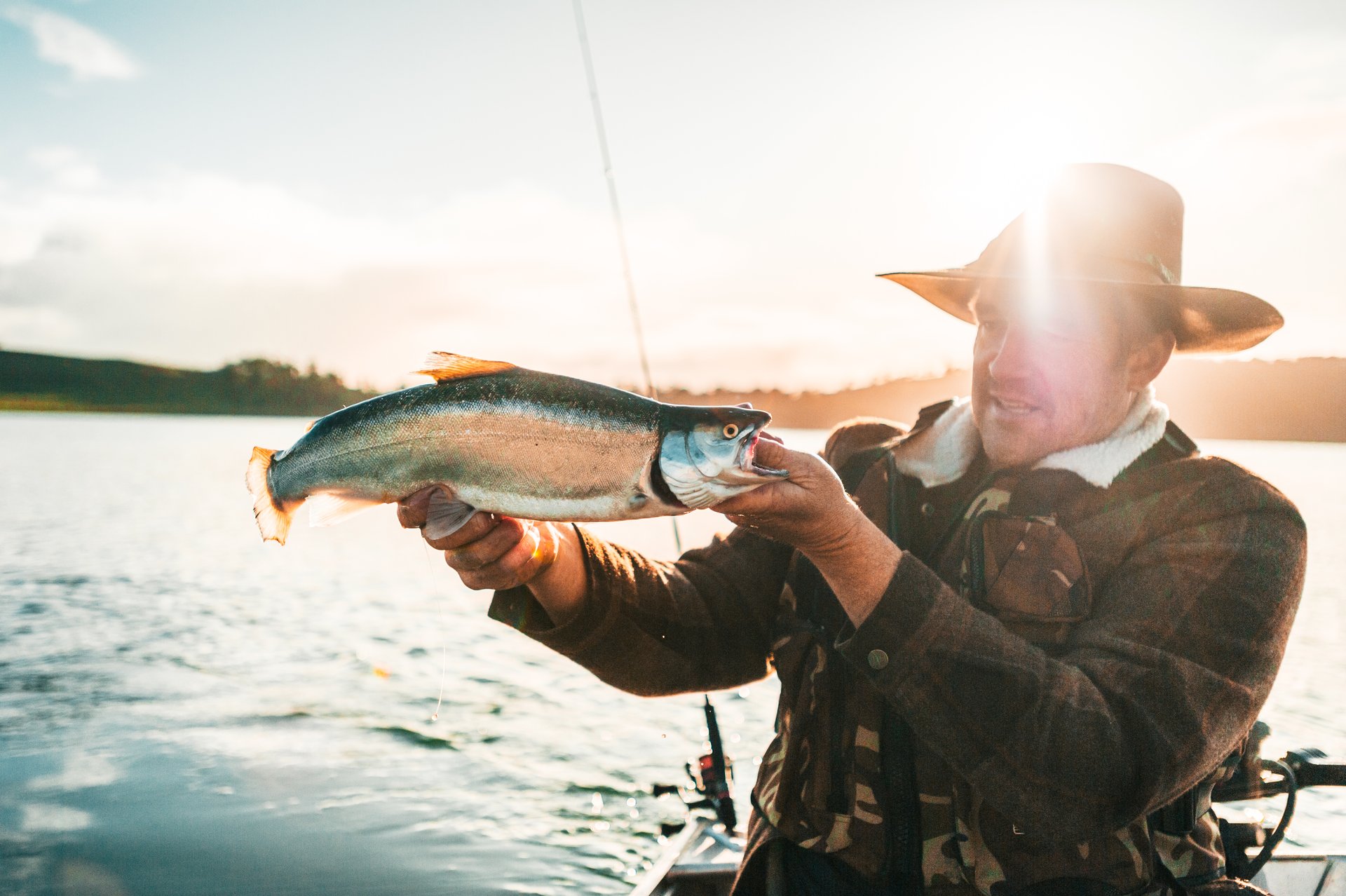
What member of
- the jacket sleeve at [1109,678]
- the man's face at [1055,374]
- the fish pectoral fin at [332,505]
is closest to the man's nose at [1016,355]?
the man's face at [1055,374]

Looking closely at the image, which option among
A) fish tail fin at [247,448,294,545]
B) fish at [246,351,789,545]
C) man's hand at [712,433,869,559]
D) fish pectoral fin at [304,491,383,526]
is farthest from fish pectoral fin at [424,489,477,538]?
man's hand at [712,433,869,559]

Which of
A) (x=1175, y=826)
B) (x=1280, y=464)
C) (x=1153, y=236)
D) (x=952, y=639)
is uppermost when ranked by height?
(x=1153, y=236)

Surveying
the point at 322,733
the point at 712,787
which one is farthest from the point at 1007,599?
the point at 322,733

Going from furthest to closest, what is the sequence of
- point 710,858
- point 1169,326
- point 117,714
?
point 117,714 < point 710,858 < point 1169,326

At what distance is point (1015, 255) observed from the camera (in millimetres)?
3201

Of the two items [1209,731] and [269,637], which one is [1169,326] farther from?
[269,637]

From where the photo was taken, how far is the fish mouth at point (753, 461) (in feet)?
7.40

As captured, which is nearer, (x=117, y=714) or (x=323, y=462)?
(x=323, y=462)

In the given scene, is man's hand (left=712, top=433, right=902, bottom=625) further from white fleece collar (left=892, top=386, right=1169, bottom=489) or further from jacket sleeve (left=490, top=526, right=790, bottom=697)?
white fleece collar (left=892, top=386, right=1169, bottom=489)

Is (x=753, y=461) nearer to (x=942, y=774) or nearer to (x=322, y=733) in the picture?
(x=942, y=774)

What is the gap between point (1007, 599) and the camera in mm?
2727

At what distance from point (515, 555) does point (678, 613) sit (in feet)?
2.33

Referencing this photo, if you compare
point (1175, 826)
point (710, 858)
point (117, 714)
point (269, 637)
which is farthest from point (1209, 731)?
point (269, 637)

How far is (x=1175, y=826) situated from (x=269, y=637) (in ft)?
42.1
